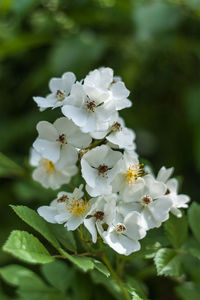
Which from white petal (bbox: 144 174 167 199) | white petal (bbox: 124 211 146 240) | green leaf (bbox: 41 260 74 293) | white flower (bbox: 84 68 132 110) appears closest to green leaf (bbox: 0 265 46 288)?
green leaf (bbox: 41 260 74 293)

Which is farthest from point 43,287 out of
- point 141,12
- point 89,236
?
point 141,12

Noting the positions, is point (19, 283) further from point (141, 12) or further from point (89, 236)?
point (141, 12)

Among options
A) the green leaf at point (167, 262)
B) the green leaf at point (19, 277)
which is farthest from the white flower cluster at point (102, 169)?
the green leaf at point (19, 277)

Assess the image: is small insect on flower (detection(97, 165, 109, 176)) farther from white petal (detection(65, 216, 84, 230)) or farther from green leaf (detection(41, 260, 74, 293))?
green leaf (detection(41, 260, 74, 293))

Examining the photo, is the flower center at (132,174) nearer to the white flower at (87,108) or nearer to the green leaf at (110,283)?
the white flower at (87,108)

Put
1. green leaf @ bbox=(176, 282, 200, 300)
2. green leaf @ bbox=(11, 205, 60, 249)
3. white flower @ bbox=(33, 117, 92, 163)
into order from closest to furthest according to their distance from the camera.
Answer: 1. green leaf @ bbox=(11, 205, 60, 249)
2. white flower @ bbox=(33, 117, 92, 163)
3. green leaf @ bbox=(176, 282, 200, 300)

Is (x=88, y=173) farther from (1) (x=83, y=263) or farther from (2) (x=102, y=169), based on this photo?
(1) (x=83, y=263)
